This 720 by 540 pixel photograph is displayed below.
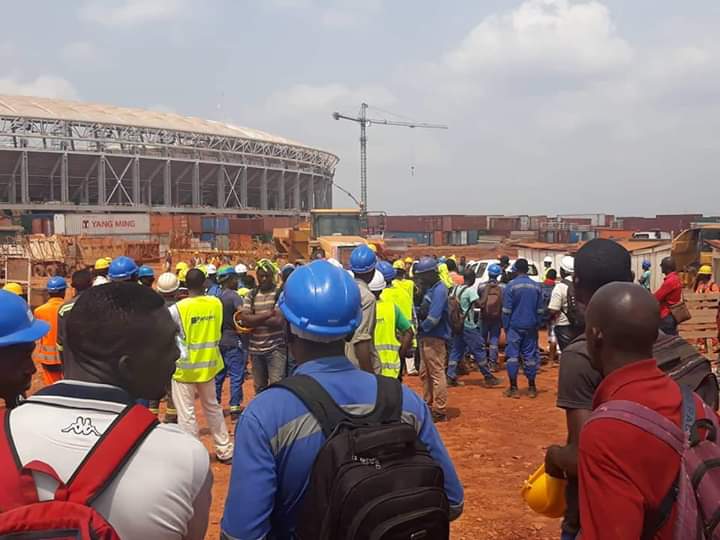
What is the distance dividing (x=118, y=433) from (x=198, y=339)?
4.44 meters

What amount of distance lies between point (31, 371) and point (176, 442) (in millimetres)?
1419

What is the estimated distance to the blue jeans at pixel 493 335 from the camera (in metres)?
10.3

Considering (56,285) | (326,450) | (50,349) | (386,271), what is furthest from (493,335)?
(326,450)

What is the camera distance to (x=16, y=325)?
2.61 metres

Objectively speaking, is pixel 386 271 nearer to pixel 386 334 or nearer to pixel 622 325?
pixel 386 334

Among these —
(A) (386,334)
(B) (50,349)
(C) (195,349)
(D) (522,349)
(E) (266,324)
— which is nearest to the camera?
(B) (50,349)

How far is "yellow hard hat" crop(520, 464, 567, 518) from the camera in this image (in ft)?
7.85

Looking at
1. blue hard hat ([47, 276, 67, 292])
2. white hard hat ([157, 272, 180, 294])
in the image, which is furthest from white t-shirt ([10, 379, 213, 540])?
blue hard hat ([47, 276, 67, 292])

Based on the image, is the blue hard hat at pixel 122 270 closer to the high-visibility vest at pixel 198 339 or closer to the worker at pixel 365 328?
the high-visibility vest at pixel 198 339

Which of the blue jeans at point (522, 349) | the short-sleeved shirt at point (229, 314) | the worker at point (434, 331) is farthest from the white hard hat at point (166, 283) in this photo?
the blue jeans at point (522, 349)

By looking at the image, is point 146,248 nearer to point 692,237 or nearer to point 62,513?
point 692,237

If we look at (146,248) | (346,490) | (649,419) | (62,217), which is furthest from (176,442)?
(62,217)

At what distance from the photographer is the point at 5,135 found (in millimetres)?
52688

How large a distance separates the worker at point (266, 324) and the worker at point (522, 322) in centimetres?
347
